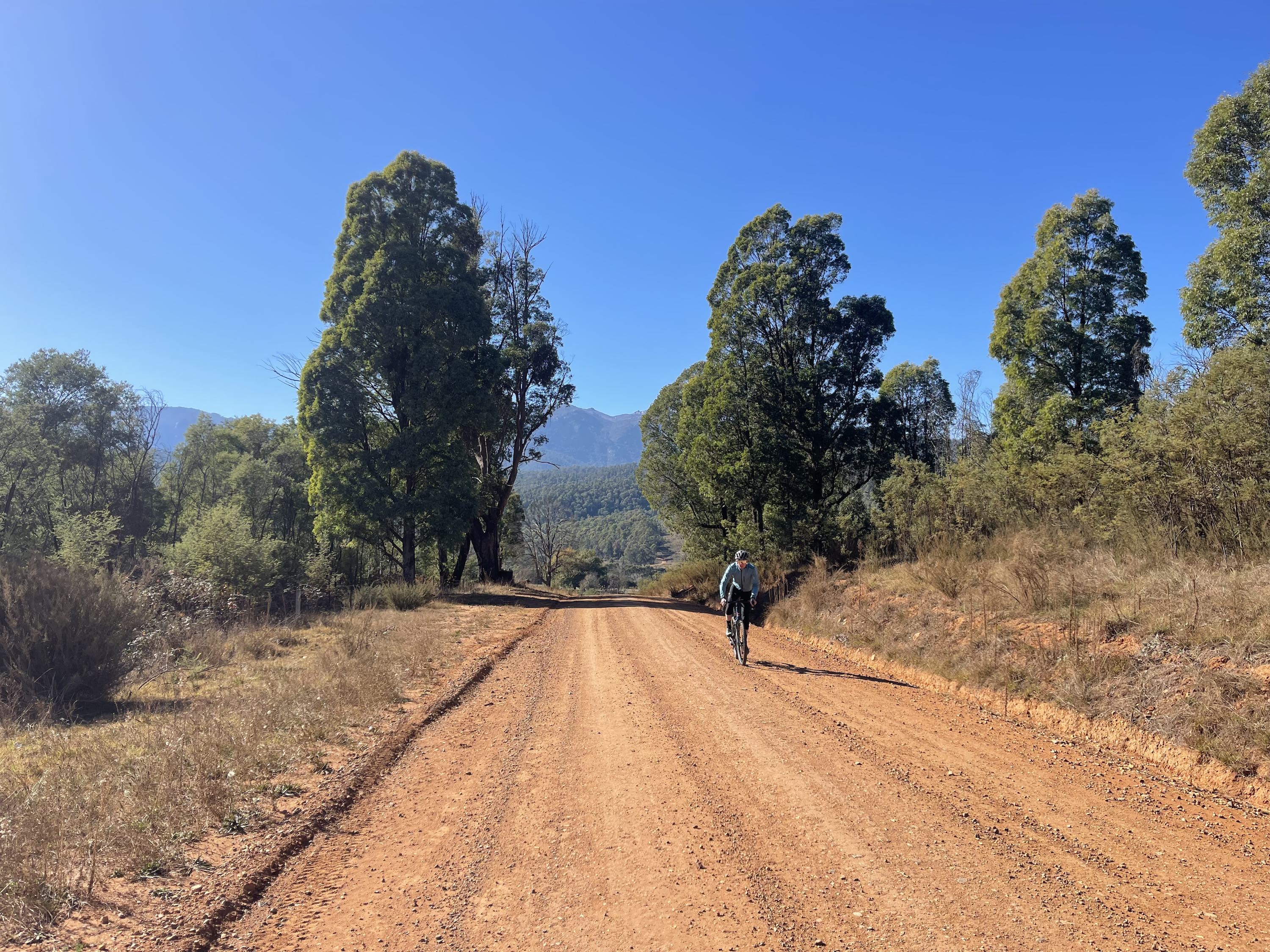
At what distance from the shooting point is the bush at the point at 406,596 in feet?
61.9

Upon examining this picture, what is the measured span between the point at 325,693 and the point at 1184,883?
28.5 feet

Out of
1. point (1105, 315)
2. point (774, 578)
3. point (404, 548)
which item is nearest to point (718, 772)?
point (774, 578)

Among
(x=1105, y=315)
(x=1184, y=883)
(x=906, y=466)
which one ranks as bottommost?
(x=1184, y=883)

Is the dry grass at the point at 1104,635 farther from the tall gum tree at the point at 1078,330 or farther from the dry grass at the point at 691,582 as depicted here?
the dry grass at the point at 691,582

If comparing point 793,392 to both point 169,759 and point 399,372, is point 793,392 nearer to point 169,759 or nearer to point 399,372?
point 399,372

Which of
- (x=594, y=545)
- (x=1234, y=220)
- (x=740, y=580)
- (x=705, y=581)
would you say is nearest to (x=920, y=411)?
(x=705, y=581)

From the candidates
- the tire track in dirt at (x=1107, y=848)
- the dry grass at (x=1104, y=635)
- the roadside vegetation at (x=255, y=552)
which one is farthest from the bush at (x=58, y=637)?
the dry grass at (x=1104, y=635)

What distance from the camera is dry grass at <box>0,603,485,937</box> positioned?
3883mm

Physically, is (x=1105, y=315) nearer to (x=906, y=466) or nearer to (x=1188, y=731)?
(x=906, y=466)

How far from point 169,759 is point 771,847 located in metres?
5.36

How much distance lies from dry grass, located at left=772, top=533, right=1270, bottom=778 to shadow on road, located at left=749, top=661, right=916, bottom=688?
533 millimetres

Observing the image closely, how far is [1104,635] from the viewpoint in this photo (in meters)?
6.70

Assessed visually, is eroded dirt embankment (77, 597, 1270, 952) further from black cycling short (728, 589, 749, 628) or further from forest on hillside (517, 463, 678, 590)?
forest on hillside (517, 463, 678, 590)

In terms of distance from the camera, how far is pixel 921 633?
954 centimetres
